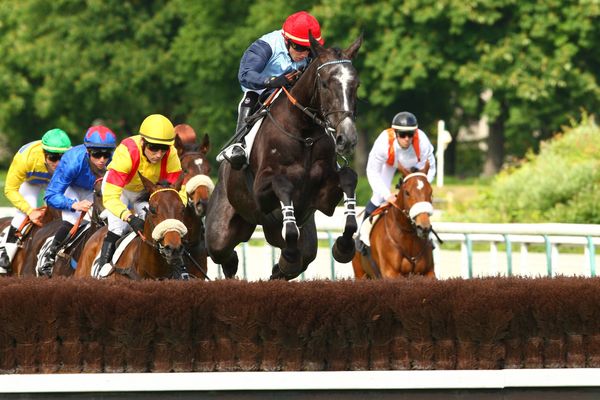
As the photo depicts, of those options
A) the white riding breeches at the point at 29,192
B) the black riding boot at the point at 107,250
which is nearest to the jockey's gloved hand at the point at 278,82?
the black riding boot at the point at 107,250

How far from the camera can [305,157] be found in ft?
31.3

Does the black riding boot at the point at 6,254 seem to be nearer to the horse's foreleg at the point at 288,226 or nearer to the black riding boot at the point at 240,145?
the black riding boot at the point at 240,145

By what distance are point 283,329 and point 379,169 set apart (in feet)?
17.1

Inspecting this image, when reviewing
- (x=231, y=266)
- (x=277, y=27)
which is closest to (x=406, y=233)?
(x=231, y=266)

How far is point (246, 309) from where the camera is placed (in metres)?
7.97

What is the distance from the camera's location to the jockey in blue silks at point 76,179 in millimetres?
11359

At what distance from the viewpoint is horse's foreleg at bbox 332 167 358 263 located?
9312mm

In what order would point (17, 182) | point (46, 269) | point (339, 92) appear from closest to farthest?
point (339, 92)
point (46, 269)
point (17, 182)

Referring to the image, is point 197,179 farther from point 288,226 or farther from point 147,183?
point 288,226

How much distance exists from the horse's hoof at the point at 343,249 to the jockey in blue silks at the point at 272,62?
3.20ft

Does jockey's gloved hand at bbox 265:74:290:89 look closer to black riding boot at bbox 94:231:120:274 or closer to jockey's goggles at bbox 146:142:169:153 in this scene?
jockey's goggles at bbox 146:142:169:153

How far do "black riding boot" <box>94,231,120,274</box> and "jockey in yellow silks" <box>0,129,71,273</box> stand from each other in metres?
2.18

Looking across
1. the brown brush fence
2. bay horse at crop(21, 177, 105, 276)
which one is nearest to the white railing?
bay horse at crop(21, 177, 105, 276)

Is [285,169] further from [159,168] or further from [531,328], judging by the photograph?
[531,328]
